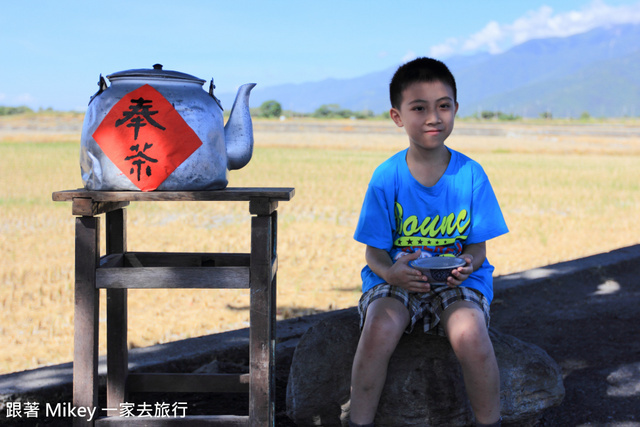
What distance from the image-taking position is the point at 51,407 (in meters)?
2.81

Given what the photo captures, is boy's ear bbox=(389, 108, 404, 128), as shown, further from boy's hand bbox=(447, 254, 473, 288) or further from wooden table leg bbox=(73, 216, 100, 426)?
wooden table leg bbox=(73, 216, 100, 426)

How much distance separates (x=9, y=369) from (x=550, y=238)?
6.35 m

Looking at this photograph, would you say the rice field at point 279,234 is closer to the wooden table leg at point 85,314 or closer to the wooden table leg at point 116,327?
the wooden table leg at point 116,327

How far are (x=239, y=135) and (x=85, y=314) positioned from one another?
0.83m

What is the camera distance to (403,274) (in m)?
2.17

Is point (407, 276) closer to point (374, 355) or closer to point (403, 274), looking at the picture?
point (403, 274)

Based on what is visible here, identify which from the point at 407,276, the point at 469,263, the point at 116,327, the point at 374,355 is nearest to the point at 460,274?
the point at 469,263

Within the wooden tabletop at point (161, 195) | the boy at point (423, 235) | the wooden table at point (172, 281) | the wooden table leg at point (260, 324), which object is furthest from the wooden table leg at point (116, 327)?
the boy at point (423, 235)

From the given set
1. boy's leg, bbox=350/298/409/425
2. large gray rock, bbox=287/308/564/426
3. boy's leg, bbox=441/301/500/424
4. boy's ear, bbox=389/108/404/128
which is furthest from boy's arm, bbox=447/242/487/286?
boy's ear, bbox=389/108/404/128

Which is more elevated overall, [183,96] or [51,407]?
[183,96]

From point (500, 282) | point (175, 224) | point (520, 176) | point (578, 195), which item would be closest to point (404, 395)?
point (500, 282)

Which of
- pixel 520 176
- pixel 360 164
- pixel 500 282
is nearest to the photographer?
pixel 500 282

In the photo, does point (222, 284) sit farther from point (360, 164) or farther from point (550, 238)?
point (360, 164)

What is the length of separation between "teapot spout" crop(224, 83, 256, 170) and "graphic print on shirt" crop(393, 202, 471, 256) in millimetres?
606
